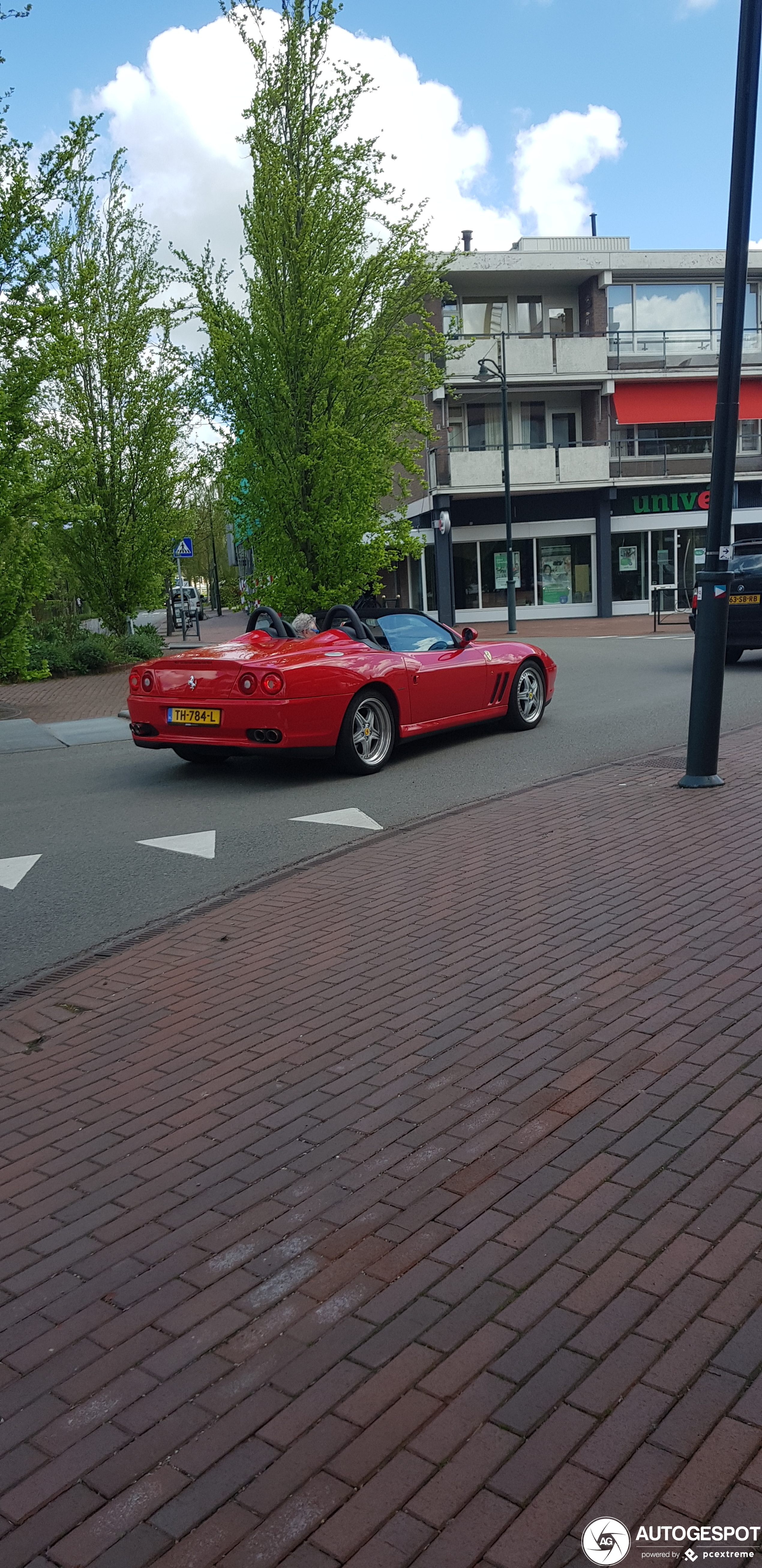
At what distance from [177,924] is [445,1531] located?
3.99 metres

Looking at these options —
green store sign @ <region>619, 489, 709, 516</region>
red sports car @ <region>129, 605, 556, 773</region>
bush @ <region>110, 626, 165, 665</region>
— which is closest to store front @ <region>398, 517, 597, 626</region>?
green store sign @ <region>619, 489, 709, 516</region>

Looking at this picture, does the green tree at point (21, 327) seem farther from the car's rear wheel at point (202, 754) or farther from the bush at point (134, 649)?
the bush at point (134, 649)

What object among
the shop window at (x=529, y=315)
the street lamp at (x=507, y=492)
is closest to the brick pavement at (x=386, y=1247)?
the street lamp at (x=507, y=492)

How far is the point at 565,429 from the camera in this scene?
123 ft

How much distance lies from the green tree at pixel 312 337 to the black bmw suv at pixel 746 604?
17.4 feet

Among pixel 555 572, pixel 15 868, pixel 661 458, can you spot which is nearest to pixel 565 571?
pixel 555 572

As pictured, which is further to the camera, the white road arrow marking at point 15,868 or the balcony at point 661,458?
the balcony at point 661,458

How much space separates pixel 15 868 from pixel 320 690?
112 inches

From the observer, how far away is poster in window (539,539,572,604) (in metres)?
37.0

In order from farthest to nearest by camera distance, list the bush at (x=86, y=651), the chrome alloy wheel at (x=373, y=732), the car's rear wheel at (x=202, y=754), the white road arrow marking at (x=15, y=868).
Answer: the bush at (x=86, y=651)
the chrome alloy wheel at (x=373, y=732)
the car's rear wheel at (x=202, y=754)
the white road arrow marking at (x=15, y=868)

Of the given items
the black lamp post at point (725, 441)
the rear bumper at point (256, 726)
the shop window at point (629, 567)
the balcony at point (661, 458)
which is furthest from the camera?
the shop window at point (629, 567)

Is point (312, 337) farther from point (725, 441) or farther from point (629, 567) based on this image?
point (629, 567)

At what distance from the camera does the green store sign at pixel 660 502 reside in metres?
36.9

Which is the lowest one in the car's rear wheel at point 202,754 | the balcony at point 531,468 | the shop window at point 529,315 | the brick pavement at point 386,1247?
the brick pavement at point 386,1247
